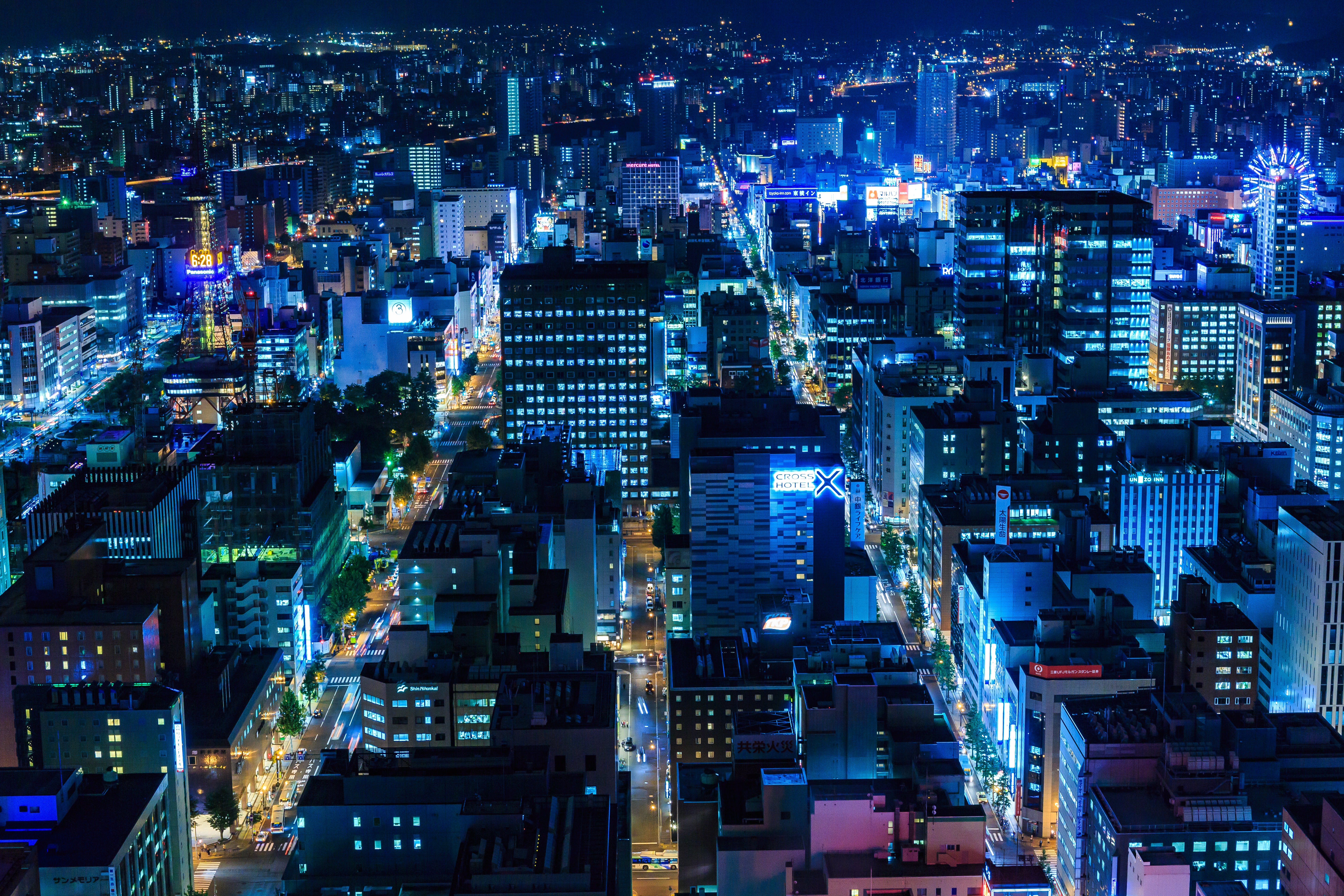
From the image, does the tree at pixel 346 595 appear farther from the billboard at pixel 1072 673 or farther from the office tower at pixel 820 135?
the office tower at pixel 820 135

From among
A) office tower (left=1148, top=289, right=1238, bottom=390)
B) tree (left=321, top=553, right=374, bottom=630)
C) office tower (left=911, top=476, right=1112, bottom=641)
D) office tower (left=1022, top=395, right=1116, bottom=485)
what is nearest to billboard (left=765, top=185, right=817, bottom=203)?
office tower (left=1148, top=289, right=1238, bottom=390)

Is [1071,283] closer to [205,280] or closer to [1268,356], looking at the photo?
[1268,356]

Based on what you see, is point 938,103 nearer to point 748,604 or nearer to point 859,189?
point 859,189

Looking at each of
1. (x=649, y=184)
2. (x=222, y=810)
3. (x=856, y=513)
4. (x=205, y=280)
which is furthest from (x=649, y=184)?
(x=222, y=810)

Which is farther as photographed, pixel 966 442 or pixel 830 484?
pixel 966 442

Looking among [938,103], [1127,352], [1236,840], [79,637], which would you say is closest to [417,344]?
[1127,352]

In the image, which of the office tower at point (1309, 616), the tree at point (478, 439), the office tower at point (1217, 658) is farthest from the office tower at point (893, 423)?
the office tower at point (1217, 658)
